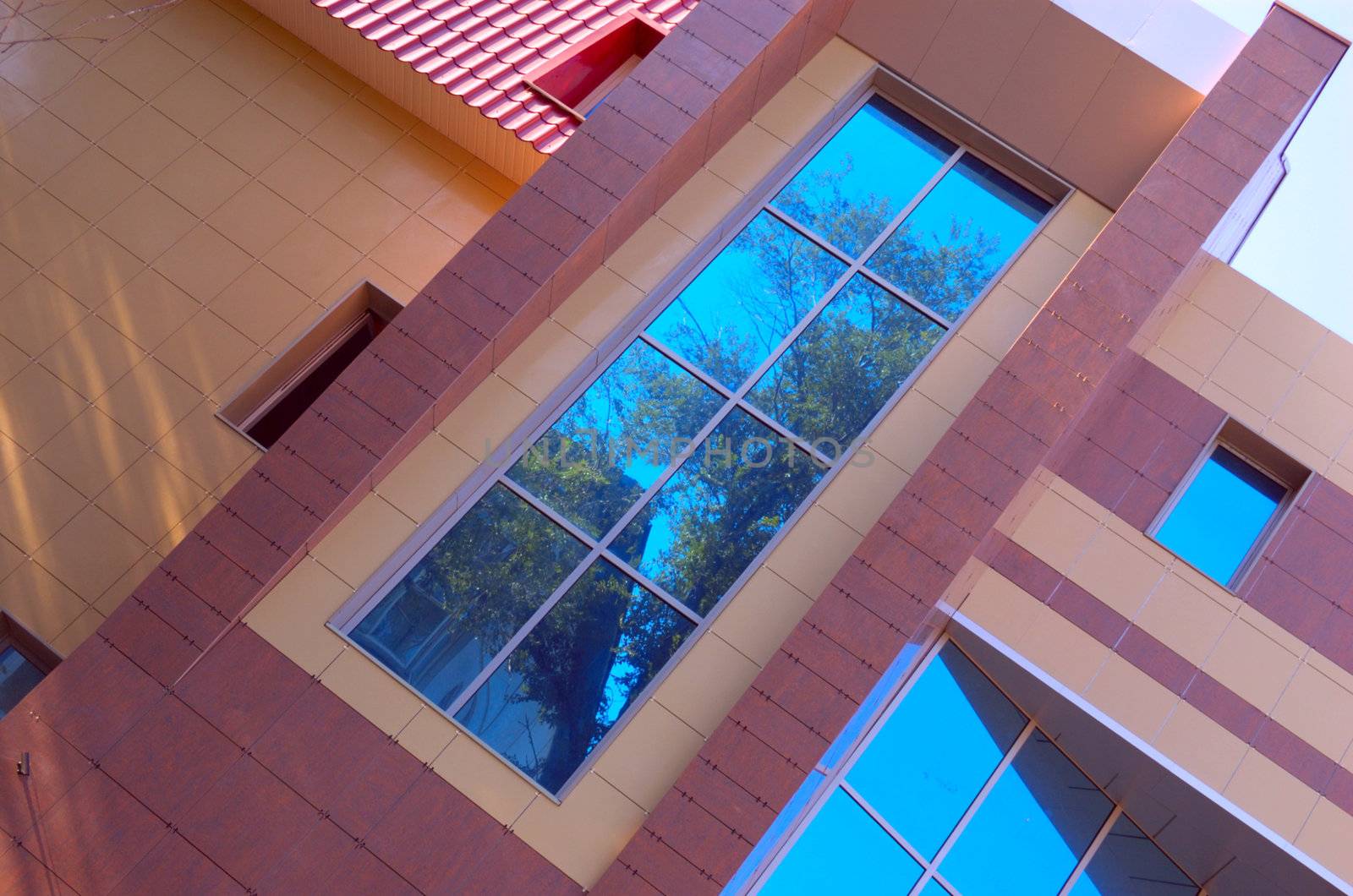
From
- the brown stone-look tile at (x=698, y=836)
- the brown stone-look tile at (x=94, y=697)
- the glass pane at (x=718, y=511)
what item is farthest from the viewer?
the glass pane at (x=718, y=511)

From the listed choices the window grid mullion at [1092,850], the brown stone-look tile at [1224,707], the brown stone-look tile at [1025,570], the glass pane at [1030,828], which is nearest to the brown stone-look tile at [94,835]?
the glass pane at [1030,828]

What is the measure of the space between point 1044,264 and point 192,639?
9.41m

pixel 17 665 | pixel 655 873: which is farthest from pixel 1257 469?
pixel 17 665

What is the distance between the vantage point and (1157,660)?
12.2m

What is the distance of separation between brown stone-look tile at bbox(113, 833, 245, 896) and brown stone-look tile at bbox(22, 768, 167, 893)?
0.07 meters

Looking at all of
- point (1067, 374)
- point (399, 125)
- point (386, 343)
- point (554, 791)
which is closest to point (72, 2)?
point (399, 125)

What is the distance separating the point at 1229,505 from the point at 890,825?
5.28 m

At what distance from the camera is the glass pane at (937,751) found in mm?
11930

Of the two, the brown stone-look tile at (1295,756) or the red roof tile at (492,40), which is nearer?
the brown stone-look tile at (1295,756)

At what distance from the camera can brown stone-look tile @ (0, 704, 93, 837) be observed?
32.8 feet

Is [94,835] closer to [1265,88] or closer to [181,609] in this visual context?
[181,609]

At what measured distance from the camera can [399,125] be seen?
1580cm

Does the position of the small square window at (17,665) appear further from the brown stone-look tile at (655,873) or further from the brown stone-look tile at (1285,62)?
the brown stone-look tile at (1285,62)

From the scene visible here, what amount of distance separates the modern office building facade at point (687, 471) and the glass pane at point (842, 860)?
41mm
